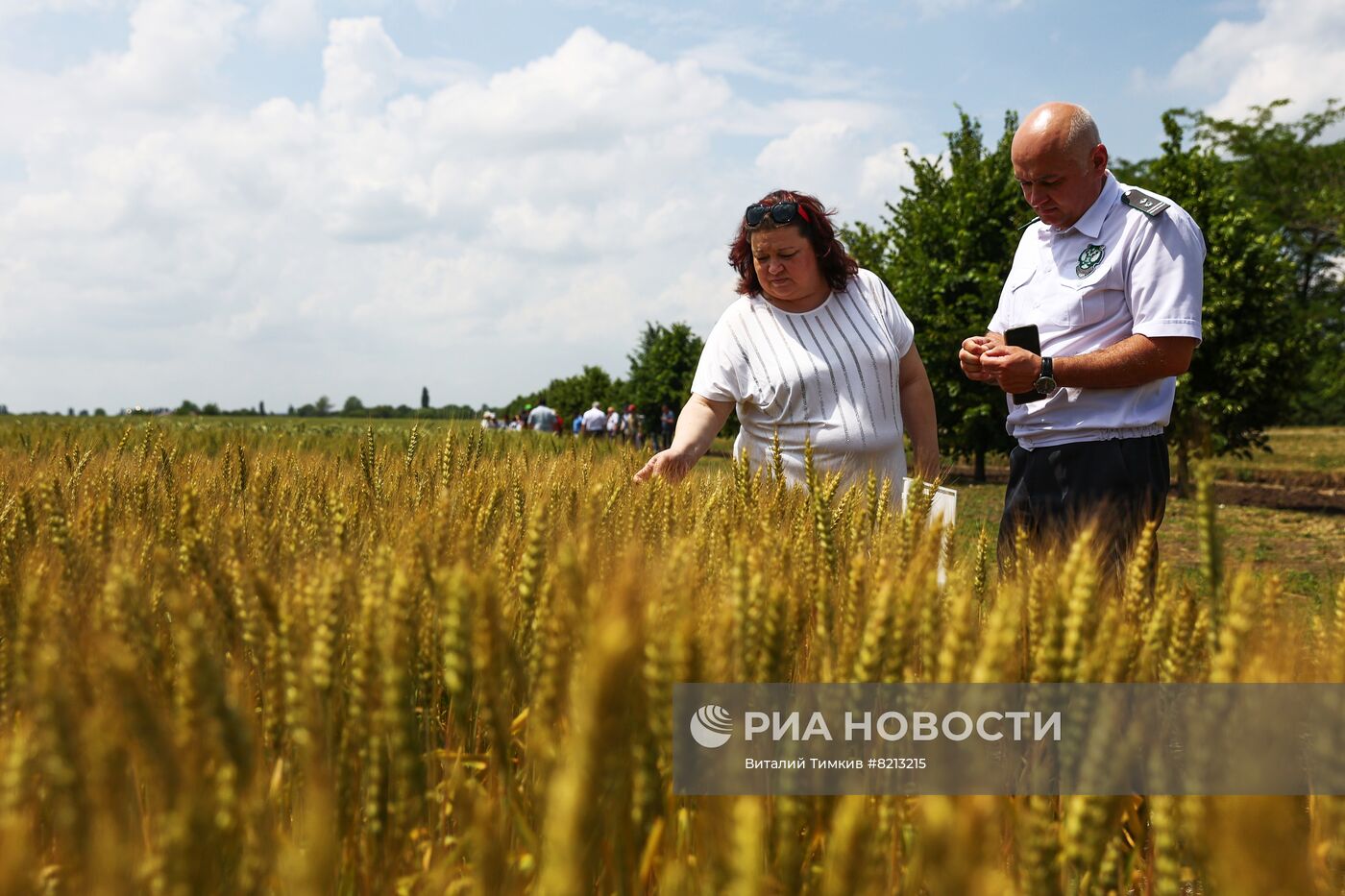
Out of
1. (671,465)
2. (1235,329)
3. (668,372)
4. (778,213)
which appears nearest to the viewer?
(671,465)

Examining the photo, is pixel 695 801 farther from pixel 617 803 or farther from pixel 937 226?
pixel 937 226

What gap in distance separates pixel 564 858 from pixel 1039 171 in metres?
2.76

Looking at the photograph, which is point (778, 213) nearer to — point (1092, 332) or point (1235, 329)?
point (1092, 332)

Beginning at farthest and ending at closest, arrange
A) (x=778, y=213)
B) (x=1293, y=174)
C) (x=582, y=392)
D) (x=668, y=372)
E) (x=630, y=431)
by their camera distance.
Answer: (x=582, y=392), (x=668, y=372), (x=1293, y=174), (x=630, y=431), (x=778, y=213)

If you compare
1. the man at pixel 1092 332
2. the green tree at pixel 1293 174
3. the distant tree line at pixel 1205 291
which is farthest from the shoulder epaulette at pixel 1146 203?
the green tree at pixel 1293 174

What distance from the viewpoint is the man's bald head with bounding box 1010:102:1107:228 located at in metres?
2.71

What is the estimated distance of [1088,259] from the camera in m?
2.84

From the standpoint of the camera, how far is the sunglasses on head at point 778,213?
3260 mm

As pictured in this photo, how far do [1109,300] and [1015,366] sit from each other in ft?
1.41

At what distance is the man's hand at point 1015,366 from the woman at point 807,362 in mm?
491

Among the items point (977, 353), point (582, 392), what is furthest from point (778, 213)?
point (582, 392)

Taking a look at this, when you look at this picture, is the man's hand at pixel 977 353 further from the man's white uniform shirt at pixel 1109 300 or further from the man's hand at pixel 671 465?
the man's hand at pixel 671 465

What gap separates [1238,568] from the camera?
128cm

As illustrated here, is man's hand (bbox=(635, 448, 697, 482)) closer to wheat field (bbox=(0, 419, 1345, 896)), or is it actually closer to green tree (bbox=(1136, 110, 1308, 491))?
wheat field (bbox=(0, 419, 1345, 896))
